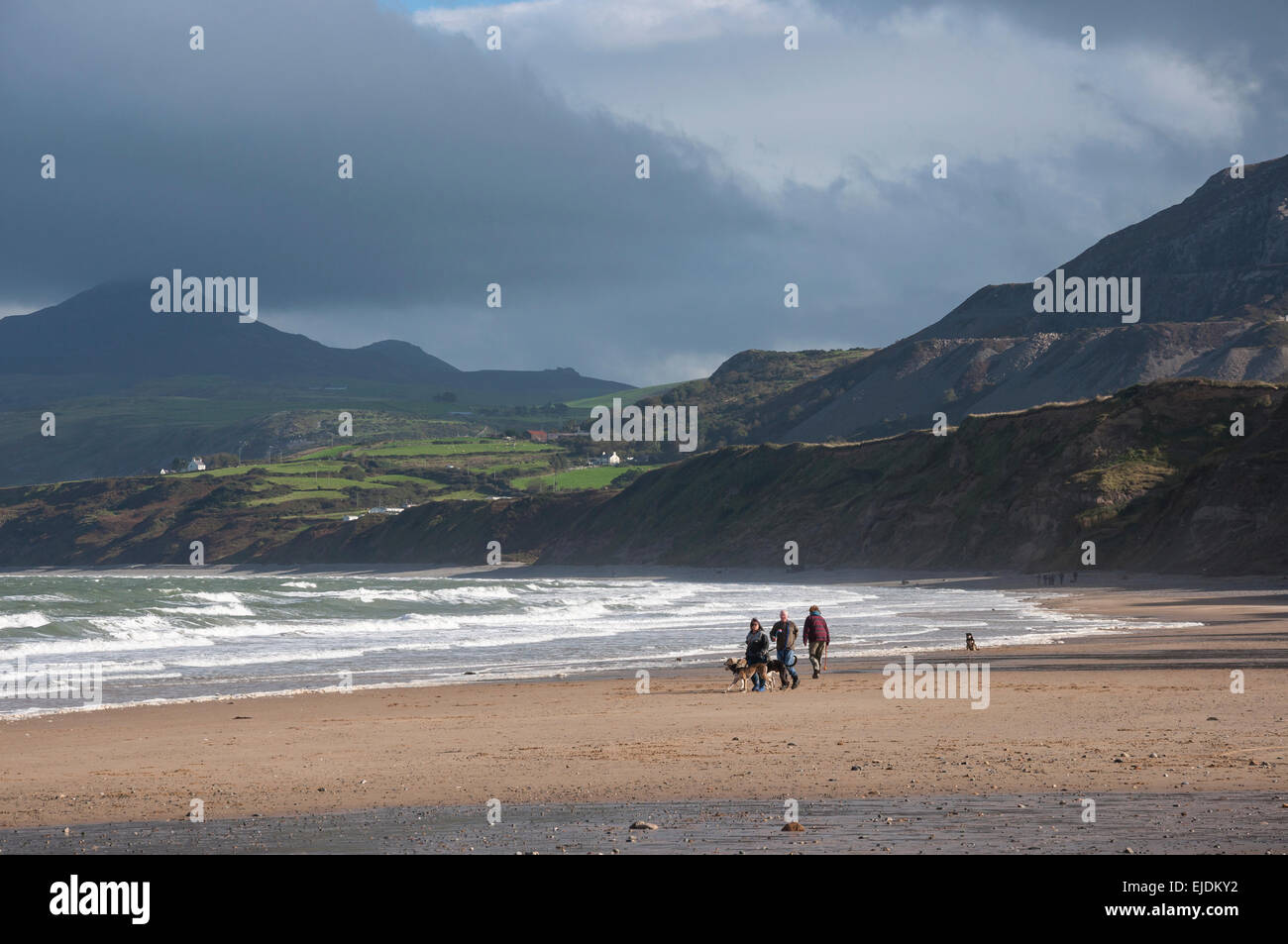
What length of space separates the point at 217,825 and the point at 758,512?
94751 millimetres

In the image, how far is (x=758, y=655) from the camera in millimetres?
20453

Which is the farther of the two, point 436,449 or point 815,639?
point 436,449

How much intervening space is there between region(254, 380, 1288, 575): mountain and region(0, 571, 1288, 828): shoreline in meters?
46.1

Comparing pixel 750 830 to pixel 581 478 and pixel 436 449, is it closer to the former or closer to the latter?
pixel 581 478

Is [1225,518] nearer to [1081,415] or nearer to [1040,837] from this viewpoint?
[1081,415]

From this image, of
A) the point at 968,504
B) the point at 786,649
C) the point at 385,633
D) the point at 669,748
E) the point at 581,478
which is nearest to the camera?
the point at 669,748

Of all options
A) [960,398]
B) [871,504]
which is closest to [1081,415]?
[871,504]

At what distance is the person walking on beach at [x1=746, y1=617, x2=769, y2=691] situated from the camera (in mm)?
20359

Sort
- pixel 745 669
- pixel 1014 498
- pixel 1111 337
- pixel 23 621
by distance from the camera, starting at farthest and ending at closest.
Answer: pixel 1111 337
pixel 1014 498
pixel 23 621
pixel 745 669

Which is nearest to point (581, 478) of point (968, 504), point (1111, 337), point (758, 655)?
point (1111, 337)

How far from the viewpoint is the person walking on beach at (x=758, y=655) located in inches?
802

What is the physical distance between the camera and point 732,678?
73.3 feet

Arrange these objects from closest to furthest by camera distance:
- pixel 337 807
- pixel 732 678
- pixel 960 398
Result: pixel 337 807 → pixel 732 678 → pixel 960 398

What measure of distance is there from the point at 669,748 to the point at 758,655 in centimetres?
721
